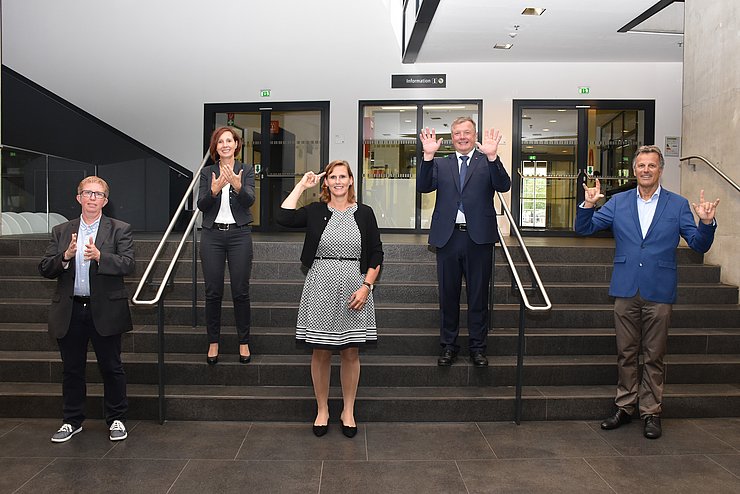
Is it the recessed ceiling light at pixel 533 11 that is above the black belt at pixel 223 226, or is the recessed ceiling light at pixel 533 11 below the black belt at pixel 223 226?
above

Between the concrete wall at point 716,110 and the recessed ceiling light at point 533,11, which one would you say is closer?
the concrete wall at point 716,110

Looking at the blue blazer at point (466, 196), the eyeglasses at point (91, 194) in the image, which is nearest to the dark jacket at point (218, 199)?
the eyeglasses at point (91, 194)

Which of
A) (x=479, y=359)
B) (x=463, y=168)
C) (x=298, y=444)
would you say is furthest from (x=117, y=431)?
(x=463, y=168)

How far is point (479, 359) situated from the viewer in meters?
4.40

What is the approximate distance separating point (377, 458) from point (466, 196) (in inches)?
73.1

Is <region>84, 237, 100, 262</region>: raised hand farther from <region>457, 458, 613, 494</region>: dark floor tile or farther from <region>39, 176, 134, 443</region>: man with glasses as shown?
<region>457, 458, 613, 494</region>: dark floor tile

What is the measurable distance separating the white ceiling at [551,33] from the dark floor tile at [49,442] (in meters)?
5.65

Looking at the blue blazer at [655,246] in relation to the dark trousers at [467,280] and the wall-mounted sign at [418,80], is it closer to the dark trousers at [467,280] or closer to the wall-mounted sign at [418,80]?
the dark trousers at [467,280]

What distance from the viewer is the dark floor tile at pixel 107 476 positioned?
311 cm


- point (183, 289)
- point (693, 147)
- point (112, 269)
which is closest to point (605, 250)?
point (693, 147)

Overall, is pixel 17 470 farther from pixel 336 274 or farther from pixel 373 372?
pixel 373 372

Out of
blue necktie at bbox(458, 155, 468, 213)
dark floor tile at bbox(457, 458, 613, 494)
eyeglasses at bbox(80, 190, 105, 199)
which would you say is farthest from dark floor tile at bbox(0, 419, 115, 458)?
blue necktie at bbox(458, 155, 468, 213)

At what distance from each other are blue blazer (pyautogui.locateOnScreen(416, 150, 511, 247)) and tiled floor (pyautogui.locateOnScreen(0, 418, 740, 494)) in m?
1.32

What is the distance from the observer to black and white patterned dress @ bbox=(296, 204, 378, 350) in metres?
3.68
